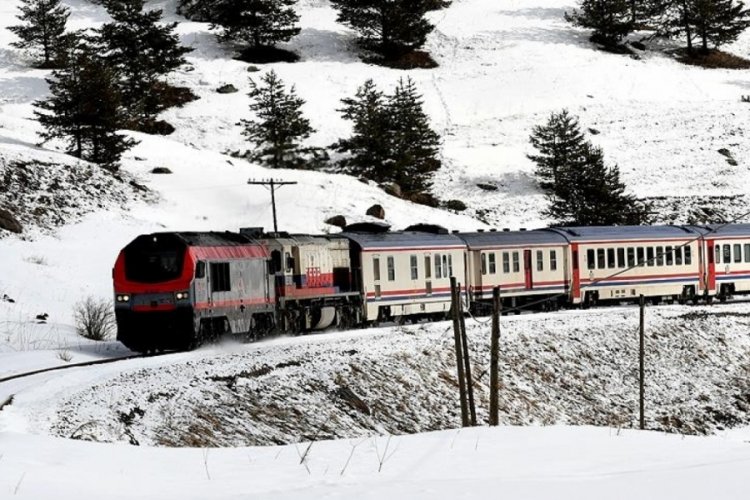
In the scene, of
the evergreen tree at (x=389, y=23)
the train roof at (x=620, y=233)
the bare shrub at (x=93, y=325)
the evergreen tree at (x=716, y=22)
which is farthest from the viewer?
the evergreen tree at (x=716, y=22)

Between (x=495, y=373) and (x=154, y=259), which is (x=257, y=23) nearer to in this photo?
(x=154, y=259)

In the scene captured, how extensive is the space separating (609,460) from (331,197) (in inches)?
1848

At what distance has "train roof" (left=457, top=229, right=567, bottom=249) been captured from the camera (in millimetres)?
40062

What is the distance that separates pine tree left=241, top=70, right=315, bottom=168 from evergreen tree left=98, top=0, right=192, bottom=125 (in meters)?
9.17

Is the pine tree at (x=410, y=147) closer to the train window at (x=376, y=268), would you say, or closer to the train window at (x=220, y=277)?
the train window at (x=376, y=268)

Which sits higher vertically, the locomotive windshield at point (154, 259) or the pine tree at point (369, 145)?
the pine tree at point (369, 145)

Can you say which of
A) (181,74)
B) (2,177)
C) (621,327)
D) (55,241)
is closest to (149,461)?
(621,327)

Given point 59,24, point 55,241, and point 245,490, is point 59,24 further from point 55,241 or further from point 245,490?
point 245,490

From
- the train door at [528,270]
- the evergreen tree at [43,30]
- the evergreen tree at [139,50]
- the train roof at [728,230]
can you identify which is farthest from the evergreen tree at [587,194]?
the evergreen tree at [43,30]

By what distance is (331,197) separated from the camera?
58.8 meters

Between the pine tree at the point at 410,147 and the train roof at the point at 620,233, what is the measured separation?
24744 mm

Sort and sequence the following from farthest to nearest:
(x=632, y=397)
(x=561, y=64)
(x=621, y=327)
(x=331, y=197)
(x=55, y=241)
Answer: (x=561, y=64)
(x=331, y=197)
(x=55, y=241)
(x=621, y=327)
(x=632, y=397)

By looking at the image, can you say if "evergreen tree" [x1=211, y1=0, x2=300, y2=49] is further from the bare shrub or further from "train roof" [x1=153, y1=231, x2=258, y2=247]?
"train roof" [x1=153, y1=231, x2=258, y2=247]

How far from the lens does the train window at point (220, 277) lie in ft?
88.2
